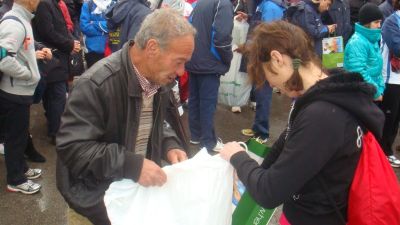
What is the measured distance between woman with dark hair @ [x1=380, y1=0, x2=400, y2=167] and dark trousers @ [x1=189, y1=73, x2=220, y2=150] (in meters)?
1.92

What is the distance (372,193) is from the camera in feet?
5.58

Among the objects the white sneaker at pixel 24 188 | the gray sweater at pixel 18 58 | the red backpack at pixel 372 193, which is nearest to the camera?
the red backpack at pixel 372 193

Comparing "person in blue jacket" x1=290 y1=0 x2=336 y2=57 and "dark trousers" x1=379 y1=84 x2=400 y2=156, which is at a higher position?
"person in blue jacket" x1=290 y1=0 x2=336 y2=57

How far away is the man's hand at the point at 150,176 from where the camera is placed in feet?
5.93

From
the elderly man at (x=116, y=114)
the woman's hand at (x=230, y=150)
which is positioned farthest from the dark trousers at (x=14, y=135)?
the woman's hand at (x=230, y=150)

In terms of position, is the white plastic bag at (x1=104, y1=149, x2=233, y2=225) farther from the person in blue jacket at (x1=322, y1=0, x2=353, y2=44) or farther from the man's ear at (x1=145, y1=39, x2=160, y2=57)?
the person in blue jacket at (x1=322, y1=0, x2=353, y2=44)

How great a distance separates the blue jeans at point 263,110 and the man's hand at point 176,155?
3171 millimetres

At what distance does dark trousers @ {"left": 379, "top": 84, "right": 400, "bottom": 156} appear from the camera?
4.79m

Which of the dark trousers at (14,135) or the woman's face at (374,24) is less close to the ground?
the woman's face at (374,24)

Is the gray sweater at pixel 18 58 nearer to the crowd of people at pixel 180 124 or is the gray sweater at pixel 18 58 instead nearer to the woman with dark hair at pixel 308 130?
the crowd of people at pixel 180 124

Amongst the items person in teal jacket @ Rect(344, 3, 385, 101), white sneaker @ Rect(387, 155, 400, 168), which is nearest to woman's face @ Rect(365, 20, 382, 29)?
person in teal jacket @ Rect(344, 3, 385, 101)

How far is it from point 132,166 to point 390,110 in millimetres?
3973

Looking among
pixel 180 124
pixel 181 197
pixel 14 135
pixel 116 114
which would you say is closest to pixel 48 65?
pixel 14 135

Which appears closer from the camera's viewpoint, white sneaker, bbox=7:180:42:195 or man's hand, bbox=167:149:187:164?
man's hand, bbox=167:149:187:164
